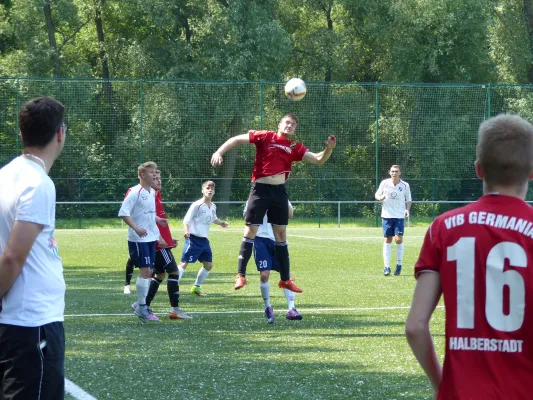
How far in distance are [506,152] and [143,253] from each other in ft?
27.8

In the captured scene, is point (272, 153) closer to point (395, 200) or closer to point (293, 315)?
point (293, 315)

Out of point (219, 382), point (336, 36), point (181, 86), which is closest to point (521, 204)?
point (219, 382)

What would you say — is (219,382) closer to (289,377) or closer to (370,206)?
(289,377)

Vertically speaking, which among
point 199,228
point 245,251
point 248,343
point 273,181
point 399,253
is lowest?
point 399,253

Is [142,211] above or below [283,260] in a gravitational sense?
above

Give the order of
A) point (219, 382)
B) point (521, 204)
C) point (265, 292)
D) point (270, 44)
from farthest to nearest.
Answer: point (270, 44) < point (265, 292) < point (219, 382) < point (521, 204)

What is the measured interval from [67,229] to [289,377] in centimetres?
2829

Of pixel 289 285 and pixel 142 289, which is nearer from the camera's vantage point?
pixel 289 285

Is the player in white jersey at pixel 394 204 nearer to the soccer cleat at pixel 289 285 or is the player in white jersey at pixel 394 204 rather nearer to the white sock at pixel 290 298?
the white sock at pixel 290 298

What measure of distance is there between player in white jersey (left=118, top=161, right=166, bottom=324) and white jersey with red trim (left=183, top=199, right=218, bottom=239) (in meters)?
3.21

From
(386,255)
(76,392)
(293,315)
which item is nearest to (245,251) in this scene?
(293,315)

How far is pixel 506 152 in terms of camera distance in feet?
9.78

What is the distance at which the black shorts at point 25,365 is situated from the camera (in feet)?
12.9

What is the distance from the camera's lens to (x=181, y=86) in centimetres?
3491
